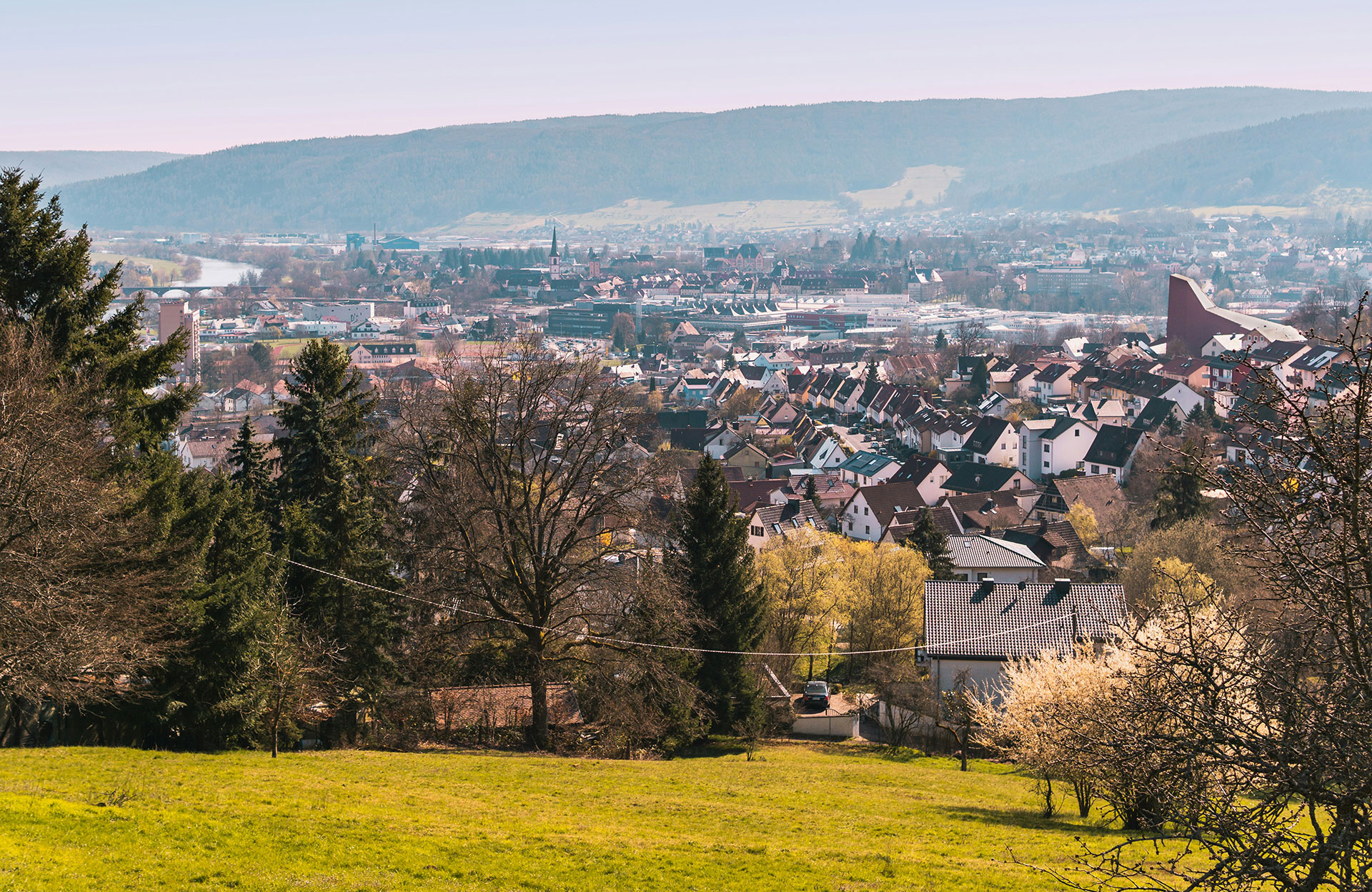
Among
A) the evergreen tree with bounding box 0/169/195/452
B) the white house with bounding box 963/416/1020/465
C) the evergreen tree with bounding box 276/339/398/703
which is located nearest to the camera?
the evergreen tree with bounding box 0/169/195/452

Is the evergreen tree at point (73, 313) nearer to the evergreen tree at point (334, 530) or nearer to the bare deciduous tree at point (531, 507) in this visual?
the evergreen tree at point (334, 530)

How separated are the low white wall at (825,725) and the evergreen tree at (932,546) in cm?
835

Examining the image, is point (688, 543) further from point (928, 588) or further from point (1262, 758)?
point (1262, 758)

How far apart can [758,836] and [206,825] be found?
5336mm

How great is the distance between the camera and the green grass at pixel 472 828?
962 centimetres

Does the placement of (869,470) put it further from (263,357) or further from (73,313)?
(263,357)

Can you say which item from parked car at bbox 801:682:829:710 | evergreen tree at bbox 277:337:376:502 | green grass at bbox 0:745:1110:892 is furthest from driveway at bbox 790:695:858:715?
evergreen tree at bbox 277:337:376:502

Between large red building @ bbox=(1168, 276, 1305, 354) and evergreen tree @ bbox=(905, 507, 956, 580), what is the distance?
6735cm

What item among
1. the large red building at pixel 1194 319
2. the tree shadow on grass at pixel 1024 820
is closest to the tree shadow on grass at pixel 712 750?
the tree shadow on grass at pixel 1024 820

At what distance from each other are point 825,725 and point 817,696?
107cm

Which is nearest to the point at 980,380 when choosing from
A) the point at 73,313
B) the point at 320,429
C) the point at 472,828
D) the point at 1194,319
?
the point at 1194,319

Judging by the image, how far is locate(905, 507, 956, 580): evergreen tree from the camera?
3412cm

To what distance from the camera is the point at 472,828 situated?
11.8m

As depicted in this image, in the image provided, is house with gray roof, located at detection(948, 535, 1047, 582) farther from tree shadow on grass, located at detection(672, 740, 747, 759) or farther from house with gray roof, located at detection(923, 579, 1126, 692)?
tree shadow on grass, located at detection(672, 740, 747, 759)
